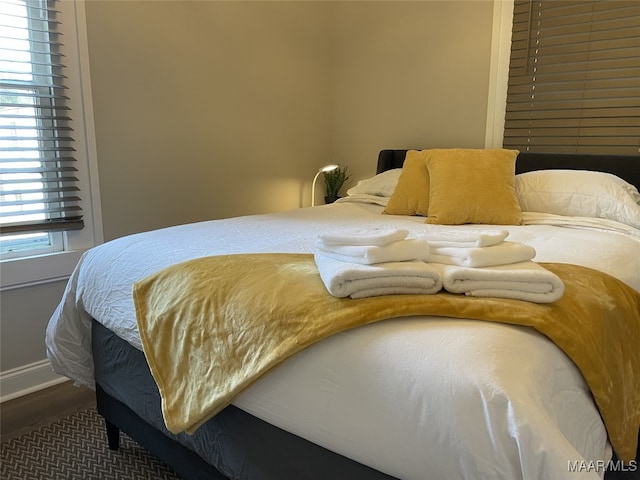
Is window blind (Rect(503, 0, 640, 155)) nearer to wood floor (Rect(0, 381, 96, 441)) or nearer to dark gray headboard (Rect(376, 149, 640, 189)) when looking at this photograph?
dark gray headboard (Rect(376, 149, 640, 189))

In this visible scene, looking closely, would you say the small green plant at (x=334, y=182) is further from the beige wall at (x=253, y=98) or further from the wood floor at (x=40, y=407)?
the wood floor at (x=40, y=407)

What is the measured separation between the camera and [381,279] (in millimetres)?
1080

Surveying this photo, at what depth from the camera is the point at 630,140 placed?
2570mm

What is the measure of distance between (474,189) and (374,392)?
5.15 ft

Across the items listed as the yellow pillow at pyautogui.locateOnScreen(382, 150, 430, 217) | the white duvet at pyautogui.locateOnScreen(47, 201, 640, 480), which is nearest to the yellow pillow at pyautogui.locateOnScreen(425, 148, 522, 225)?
the yellow pillow at pyautogui.locateOnScreen(382, 150, 430, 217)

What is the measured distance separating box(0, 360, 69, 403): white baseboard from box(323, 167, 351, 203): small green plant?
2180mm

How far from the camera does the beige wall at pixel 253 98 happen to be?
2.60 m

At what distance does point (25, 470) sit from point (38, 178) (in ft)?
4.19

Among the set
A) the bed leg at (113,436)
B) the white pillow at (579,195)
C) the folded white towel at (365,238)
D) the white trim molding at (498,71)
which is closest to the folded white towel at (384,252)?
the folded white towel at (365,238)

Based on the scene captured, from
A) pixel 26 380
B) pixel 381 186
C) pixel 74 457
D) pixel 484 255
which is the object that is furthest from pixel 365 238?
pixel 26 380

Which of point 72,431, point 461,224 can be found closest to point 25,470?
point 72,431

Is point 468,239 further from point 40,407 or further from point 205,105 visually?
point 205,105

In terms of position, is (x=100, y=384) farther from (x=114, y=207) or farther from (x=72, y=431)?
(x=114, y=207)

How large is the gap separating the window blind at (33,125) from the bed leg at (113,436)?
1.02 meters
